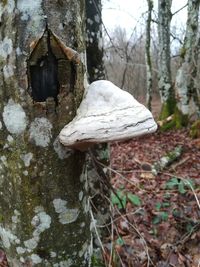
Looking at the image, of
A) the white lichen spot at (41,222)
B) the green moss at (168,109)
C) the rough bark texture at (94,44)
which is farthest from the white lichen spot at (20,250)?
the green moss at (168,109)

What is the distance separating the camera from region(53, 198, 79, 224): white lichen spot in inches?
47.7

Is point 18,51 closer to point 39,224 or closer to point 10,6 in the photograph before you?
point 10,6

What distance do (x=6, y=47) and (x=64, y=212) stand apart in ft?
2.04

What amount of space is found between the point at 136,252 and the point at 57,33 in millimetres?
2672

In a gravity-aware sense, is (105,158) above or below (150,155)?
above

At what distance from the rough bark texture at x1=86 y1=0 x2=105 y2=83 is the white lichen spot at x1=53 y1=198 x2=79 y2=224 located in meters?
1.83

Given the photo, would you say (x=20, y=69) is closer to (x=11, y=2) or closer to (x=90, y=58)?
(x=11, y=2)

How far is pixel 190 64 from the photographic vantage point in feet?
29.5

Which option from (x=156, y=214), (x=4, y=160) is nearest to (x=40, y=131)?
(x=4, y=160)

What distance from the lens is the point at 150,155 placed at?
23.6 ft

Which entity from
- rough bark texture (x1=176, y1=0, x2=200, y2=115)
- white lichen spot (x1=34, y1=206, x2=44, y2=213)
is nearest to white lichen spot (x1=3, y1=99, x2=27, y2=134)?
white lichen spot (x1=34, y1=206, x2=44, y2=213)

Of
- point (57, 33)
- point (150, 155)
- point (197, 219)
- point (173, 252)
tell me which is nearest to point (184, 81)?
point (150, 155)

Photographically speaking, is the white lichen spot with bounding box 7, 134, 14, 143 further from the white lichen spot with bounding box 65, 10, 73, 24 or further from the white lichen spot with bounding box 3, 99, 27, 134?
the white lichen spot with bounding box 65, 10, 73, 24

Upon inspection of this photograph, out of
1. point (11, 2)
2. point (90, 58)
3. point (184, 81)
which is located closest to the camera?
point (11, 2)
